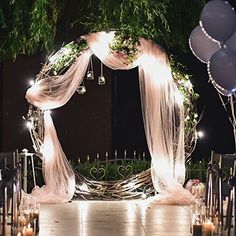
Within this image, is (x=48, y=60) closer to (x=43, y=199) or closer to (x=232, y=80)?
(x=43, y=199)

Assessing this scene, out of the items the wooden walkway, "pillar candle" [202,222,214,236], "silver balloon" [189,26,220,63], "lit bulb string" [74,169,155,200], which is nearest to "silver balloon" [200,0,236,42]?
"silver balloon" [189,26,220,63]

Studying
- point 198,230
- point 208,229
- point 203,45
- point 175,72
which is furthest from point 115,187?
point 203,45

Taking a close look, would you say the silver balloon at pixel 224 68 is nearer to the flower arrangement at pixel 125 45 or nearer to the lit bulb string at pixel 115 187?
the flower arrangement at pixel 125 45

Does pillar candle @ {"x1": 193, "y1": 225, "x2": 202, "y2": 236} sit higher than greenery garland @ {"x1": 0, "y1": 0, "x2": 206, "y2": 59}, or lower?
lower

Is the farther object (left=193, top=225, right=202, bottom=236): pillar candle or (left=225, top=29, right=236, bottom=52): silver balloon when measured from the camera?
(left=193, top=225, right=202, bottom=236): pillar candle

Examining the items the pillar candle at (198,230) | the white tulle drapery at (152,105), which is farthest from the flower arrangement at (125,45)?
the pillar candle at (198,230)

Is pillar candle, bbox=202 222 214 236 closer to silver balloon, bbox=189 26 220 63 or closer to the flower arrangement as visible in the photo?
silver balloon, bbox=189 26 220 63

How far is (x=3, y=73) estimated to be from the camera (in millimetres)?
15422

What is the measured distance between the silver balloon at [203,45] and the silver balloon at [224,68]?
71 cm

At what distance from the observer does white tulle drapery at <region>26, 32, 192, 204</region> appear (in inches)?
439

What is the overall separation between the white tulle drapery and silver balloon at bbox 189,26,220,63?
10.8ft

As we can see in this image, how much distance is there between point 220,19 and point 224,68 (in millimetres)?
441

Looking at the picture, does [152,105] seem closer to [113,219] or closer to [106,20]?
[106,20]

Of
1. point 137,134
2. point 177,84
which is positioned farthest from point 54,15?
point 137,134
